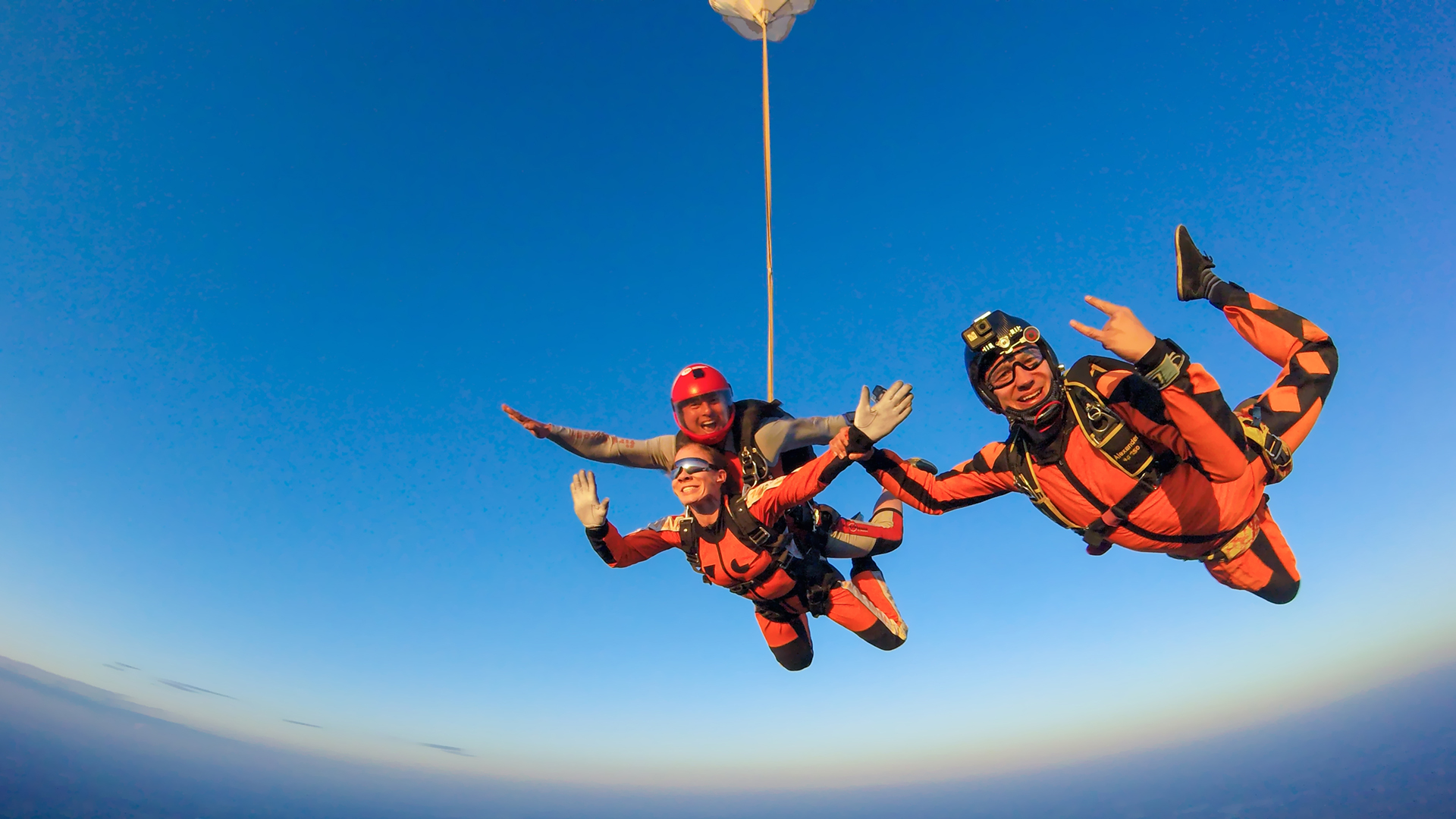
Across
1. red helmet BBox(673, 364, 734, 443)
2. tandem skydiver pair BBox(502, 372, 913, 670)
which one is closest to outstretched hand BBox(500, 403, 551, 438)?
tandem skydiver pair BBox(502, 372, 913, 670)

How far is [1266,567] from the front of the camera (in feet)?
14.6

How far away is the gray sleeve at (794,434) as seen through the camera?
14.3ft

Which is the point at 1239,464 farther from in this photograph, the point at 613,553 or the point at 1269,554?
the point at 613,553

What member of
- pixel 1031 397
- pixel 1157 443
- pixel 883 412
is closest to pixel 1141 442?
pixel 1157 443

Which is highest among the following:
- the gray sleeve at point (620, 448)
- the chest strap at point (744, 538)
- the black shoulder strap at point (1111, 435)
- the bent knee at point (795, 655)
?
the gray sleeve at point (620, 448)

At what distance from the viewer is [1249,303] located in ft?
14.1

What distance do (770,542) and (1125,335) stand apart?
2508mm

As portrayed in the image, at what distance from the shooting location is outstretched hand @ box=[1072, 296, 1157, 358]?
286 centimetres

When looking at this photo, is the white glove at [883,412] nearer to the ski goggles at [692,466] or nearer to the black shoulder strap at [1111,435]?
the black shoulder strap at [1111,435]

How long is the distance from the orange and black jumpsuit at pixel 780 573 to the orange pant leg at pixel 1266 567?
7.60ft

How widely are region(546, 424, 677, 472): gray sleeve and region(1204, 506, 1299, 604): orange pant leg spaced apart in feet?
12.9

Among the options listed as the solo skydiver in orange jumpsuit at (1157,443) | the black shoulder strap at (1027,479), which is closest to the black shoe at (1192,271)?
the solo skydiver in orange jumpsuit at (1157,443)

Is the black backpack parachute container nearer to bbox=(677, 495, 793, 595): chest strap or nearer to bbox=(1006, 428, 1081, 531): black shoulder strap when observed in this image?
bbox=(677, 495, 793, 595): chest strap

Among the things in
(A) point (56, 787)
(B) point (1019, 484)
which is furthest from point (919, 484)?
(A) point (56, 787)
